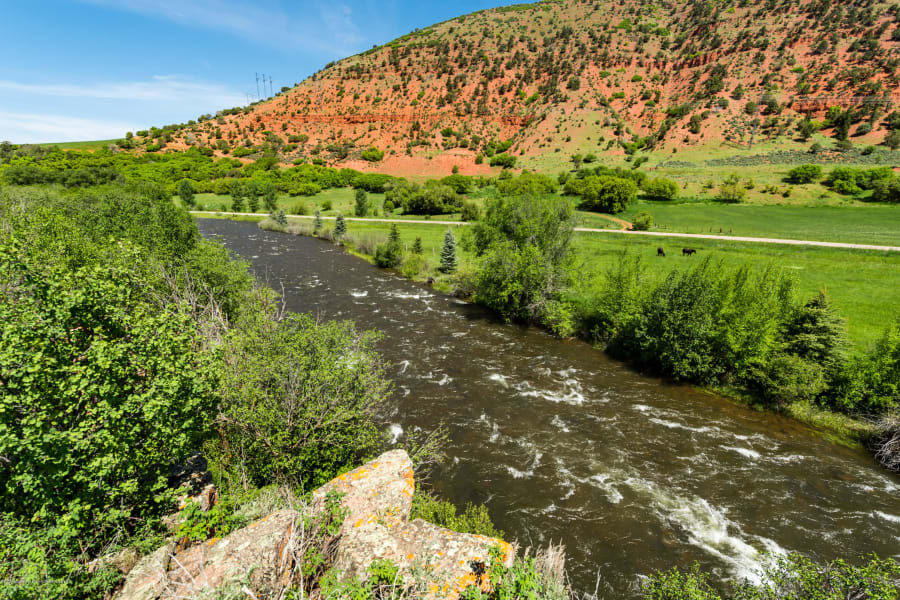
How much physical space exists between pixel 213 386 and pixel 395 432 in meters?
9.58

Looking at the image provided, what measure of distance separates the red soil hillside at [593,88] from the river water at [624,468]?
11692 cm

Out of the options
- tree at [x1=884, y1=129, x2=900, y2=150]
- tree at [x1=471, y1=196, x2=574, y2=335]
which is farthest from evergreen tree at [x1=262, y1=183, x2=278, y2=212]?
tree at [x1=884, y1=129, x2=900, y2=150]

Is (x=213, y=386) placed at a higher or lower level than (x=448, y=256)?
lower

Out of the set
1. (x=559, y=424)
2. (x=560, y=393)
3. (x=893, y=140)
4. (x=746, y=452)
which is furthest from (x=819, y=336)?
(x=893, y=140)

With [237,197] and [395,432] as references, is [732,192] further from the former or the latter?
[237,197]

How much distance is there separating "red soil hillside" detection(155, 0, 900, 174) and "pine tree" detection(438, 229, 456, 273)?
306 ft

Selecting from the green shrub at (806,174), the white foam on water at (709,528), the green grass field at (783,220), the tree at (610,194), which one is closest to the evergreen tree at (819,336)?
the white foam on water at (709,528)

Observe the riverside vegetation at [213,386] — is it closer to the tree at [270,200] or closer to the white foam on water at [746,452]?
the white foam on water at [746,452]

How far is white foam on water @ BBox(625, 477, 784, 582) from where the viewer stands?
39.6 ft

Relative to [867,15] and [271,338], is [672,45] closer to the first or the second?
[867,15]

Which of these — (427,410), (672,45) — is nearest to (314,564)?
(427,410)

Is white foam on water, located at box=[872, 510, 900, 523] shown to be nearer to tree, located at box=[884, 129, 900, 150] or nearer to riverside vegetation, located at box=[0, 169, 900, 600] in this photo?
riverside vegetation, located at box=[0, 169, 900, 600]

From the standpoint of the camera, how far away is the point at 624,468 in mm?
16203

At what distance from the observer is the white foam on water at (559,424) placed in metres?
18.7
